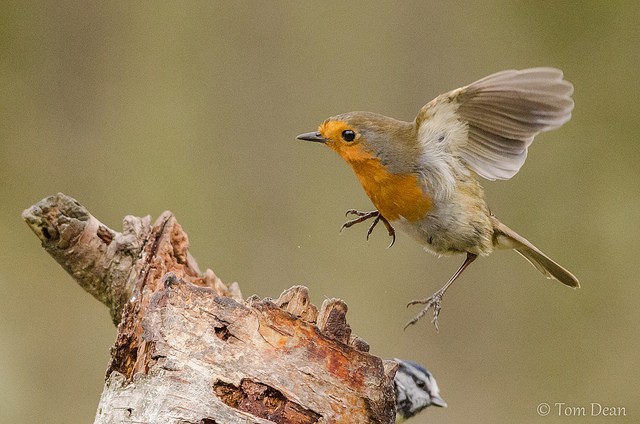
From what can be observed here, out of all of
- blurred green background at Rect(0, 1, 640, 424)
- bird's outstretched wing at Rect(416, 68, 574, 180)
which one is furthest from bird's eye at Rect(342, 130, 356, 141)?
blurred green background at Rect(0, 1, 640, 424)

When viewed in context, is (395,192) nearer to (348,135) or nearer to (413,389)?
(348,135)

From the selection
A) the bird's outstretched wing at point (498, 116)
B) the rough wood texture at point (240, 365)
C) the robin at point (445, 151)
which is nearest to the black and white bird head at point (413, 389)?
the robin at point (445, 151)

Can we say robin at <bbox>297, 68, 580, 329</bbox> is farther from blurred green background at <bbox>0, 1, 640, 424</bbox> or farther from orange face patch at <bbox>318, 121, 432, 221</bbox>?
blurred green background at <bbox>0, 1, 640, 424</bbox>

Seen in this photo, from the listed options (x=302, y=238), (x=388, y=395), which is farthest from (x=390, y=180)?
(x=302, y=238)

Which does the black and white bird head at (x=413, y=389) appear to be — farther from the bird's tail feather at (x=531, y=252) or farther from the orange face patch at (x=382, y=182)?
the orange face patch at (x=382, y=182)

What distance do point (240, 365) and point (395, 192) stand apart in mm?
1304

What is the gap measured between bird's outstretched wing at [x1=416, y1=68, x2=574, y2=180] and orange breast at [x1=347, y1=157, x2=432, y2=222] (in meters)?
0.20

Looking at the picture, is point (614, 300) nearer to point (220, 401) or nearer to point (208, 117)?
point (208, 117)

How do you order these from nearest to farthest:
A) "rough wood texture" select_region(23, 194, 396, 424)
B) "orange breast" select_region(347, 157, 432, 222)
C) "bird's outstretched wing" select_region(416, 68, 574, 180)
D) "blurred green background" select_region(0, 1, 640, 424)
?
"rough wood texture" select_region(23, 194, 396, 424) → "bird's outstretched wing" select_region(416, 68, 574, 180) → "orange breast" select_region(347, 157, 432, 222) → "blurred green background" select_region(0, 1, 640, 424)

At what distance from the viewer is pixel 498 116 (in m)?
3.96

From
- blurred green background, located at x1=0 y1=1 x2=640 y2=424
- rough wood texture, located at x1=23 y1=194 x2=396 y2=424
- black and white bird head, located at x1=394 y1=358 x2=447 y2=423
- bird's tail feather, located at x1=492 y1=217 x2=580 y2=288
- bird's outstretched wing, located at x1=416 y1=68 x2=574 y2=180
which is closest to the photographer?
rough wood texture, located at x1=23 y1=194 x2=396 y2=424

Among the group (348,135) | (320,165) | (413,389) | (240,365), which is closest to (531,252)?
(348,135)

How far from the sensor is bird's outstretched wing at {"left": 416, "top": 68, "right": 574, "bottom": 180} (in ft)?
12.5

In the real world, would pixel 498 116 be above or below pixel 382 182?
above
